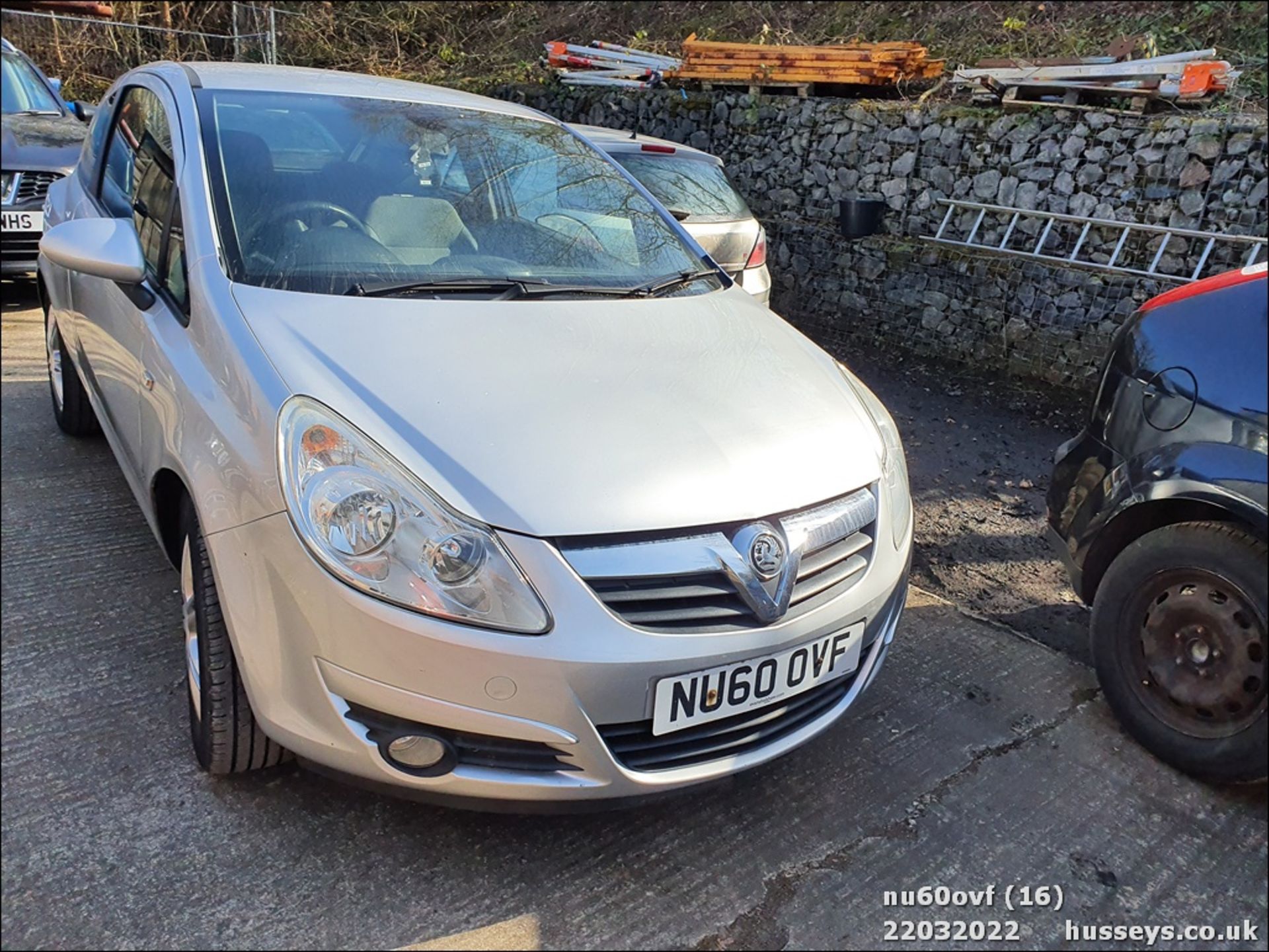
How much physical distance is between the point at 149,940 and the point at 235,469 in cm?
92

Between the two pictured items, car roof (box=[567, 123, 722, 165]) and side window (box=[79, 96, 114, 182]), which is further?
car roof (box=[567, 123, 722, 165])

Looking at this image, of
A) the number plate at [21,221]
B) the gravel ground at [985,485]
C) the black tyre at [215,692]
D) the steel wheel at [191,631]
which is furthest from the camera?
the number plate at [21,221]

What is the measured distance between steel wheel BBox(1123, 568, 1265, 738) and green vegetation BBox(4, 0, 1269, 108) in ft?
19.5

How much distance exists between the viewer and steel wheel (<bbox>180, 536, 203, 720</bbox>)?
2162 millimetres

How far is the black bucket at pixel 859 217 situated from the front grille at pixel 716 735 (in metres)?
5.84

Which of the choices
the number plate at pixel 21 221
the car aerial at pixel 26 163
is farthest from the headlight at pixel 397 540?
the number plate at pixel 21 221

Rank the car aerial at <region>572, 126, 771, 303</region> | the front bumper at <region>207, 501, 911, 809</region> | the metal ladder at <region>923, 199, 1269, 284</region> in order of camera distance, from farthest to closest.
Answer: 1. the metal ladder at <region>923, 199, 1269, 284</region>
2. the car aerial at <region>572, 126, 771, 303</region>
3. the front bumper at <region>207, 501, 911, 809</region>

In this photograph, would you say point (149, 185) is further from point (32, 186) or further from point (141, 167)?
point (32, 186)

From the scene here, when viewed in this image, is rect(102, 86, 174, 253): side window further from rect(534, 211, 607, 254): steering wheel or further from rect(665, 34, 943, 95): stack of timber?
rect(665, 34, 943, 95): stack of timber

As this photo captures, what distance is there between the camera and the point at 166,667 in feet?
8.47

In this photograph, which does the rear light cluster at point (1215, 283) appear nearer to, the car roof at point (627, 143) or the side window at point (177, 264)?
the side window at point (177, 264)

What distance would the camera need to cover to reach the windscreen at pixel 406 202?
2471 mm

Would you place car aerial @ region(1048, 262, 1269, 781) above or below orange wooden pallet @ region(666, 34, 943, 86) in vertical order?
below

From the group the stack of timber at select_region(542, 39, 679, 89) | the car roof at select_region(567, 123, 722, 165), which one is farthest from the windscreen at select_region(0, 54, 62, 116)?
the stack of timber at select_region(542, 39, 679, 89)
